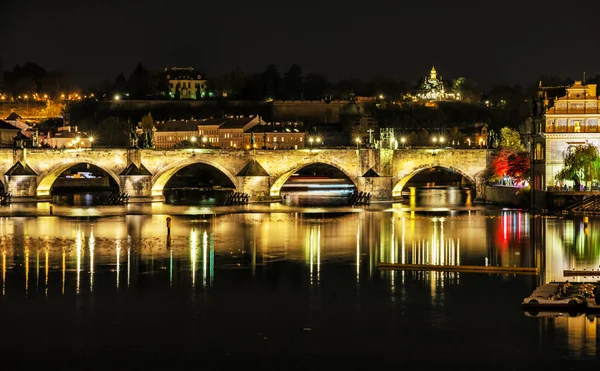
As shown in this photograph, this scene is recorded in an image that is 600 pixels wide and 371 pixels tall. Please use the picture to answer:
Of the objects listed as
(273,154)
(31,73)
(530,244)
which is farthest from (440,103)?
(530,244)

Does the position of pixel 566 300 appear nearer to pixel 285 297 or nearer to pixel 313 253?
pixel 285 297

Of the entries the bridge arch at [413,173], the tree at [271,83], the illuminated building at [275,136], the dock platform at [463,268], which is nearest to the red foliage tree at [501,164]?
the bridge arch at [413,173]

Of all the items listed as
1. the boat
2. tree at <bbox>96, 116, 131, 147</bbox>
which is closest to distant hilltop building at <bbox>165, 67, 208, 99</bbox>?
tree at <bbox>96, 116, 131, 147</bbox>

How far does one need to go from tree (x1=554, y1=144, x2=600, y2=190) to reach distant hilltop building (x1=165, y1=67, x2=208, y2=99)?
323 ft

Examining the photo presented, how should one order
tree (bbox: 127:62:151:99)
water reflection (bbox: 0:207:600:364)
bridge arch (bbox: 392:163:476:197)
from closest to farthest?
water reflection (bbox: 0:207:600:364) → bridge arch (bbox: 392:163:476:197) → tree (bbox: 127:62:151:99)

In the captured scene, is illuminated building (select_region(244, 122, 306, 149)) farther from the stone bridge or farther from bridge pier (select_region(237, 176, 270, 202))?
bridge pier (select_region(237, 176, 270, 202))

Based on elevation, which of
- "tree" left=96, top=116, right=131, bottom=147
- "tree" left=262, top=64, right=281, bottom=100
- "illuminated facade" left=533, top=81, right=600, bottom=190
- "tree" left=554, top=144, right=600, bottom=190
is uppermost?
"tree" left=262, top=64, right=281, bottom=100

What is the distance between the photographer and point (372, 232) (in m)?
50.1

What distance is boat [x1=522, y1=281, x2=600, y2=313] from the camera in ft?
96.7

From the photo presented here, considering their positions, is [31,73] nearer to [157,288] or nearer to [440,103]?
[440,103]

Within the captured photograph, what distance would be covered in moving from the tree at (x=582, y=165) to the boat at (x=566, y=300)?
2728cm

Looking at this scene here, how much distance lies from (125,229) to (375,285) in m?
20.1

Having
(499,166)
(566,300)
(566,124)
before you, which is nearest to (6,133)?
(499,166)

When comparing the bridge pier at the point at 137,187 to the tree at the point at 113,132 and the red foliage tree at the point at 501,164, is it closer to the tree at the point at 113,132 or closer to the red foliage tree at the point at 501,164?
the red foliage tree at the point at 501,164
